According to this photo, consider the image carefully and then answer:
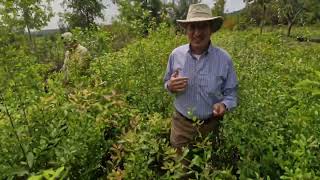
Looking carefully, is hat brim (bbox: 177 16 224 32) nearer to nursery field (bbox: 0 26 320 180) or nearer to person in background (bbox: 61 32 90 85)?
nursery field (bbox: 0 26 320 180)

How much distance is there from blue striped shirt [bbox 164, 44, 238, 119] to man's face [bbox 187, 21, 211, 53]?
0.05 meters


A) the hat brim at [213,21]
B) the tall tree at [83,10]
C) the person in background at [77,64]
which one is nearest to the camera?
the hat brim at [213,21]

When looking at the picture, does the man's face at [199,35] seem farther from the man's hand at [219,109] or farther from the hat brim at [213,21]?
the man's hand at [219,109]

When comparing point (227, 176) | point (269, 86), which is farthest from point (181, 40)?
point (227, 176)

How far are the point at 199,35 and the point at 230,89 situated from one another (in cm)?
47

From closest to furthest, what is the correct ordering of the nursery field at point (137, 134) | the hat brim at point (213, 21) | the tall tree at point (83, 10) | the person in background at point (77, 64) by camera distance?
the nursery field at point (137, 134), the hat brim at point (213, 21), the person in background at point (77, 64), the tall tree at point (83, 10)

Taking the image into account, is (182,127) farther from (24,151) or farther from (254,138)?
(24,151)

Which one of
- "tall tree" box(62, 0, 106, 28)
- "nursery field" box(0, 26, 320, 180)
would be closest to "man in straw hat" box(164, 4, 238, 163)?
"nursery field" box(0, 26, 320, 180)

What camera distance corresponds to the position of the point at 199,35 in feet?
12.1

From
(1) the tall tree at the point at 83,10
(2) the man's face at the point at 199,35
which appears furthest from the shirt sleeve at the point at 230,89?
(1) the tall tree at the point at 83,10

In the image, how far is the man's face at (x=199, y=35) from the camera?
3.70m

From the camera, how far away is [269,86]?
3918 mm

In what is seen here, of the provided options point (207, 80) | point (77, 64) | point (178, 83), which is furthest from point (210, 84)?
point (77, 64)

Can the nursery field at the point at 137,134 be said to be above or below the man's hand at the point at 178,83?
below
